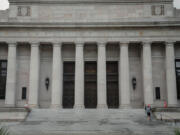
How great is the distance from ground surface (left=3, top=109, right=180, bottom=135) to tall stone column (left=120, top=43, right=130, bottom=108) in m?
3.14

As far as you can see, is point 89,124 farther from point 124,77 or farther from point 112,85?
point 112,85

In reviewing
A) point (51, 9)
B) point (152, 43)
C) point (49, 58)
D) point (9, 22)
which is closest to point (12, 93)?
point (49, 58)

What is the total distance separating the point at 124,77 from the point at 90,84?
550 centimetres

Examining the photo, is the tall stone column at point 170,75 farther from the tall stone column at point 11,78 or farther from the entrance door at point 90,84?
the tall stone column at point 11,78

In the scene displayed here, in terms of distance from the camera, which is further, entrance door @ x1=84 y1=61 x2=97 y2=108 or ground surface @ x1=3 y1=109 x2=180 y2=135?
entrance door @ x1=84 y1=61 x2=97 y2=108

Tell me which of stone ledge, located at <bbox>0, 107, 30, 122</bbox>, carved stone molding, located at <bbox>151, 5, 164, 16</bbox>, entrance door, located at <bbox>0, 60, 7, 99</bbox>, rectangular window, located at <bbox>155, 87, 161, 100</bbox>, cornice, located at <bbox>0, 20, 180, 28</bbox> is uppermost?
A: carved stone molding, located at <bbox>151, 5, 164, 16</bbox>

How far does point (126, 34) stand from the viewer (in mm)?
35000

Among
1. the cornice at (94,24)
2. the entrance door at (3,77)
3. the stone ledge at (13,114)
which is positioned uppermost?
A: the cornice at (94,24)

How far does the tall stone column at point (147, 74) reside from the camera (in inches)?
1330

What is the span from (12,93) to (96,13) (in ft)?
50.6

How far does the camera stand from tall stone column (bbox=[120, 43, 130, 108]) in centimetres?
3388

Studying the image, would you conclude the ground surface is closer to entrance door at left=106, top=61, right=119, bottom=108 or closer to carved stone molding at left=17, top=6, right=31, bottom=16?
entrance door at left=106, top=61, right=119, bottom=108

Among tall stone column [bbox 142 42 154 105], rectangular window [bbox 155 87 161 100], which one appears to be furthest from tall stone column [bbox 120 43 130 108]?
rectangular window [bbox 155 87 161 100]

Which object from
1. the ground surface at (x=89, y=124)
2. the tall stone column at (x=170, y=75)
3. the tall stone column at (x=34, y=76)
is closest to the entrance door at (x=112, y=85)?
the ground surface at (x=89, y=124)
